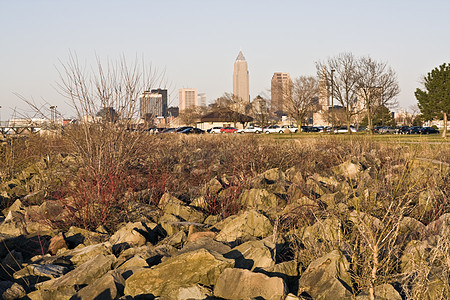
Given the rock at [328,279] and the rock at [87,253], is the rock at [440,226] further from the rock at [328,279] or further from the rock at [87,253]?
the rock at [87,253]

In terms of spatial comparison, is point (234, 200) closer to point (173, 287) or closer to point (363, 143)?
point (173, 287)

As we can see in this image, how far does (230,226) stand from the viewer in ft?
19.4

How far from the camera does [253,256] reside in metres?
4.71

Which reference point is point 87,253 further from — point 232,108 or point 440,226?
point 232,108

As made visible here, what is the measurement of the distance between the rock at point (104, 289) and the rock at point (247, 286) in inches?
36.5

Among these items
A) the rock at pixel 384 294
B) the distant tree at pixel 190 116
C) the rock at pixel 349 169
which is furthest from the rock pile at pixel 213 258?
the distant tree at pixel 190 116

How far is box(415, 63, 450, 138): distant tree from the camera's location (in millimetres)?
41000

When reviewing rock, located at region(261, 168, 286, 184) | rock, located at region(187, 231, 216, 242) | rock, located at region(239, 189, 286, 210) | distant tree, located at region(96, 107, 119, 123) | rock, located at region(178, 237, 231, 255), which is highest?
distant tree, located at region(96, 107, 119, 123)

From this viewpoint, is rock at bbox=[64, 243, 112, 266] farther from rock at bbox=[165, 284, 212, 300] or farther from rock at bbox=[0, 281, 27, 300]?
rock at bbox=[165, 284, 212, 300]

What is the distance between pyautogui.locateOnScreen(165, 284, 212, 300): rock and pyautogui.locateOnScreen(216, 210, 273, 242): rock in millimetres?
1478

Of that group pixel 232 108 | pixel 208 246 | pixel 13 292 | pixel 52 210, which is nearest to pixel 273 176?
pixel 52 210

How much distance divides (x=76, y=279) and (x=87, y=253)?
1046 mm

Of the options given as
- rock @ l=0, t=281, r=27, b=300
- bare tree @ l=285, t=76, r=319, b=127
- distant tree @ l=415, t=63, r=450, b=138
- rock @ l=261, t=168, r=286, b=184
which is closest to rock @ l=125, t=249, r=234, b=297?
rock @ l=0, t=281, r=27, b=300

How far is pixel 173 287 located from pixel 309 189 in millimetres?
4301
